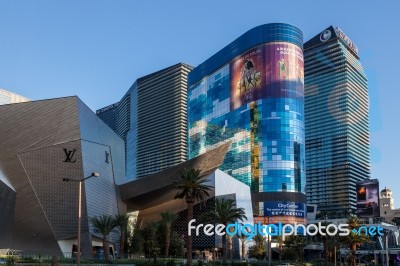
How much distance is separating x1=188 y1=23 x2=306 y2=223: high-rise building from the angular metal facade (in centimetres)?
7890

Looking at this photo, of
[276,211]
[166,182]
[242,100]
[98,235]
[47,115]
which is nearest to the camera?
[47,115]

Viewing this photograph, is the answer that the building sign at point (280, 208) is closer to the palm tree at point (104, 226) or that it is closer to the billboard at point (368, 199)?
the billboard at point (368, 199)

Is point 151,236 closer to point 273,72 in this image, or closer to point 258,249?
point 258,249

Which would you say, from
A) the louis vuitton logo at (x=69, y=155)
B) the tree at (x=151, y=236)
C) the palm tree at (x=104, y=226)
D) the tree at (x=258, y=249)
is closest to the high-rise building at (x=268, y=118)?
the tree at (x=258, y=249)

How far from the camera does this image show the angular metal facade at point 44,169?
69125mm

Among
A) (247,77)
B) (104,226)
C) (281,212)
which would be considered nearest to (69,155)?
(104,226)

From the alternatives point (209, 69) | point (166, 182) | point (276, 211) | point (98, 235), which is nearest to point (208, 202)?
point (166, 182)

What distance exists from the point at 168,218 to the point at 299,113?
79438 millimetres

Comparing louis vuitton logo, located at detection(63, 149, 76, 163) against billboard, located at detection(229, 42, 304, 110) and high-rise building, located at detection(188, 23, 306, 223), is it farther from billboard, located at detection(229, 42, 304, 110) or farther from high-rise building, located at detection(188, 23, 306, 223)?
billboard, located at detection(229, 42, 304, 110)

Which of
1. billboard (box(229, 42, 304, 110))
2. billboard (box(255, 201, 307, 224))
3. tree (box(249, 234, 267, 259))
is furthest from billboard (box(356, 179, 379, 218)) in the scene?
tree (box(249, 234, 267, 259))

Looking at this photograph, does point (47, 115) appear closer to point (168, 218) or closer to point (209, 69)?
point (168, 218)

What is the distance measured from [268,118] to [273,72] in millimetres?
13894

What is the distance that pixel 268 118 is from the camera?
148125 millimetres

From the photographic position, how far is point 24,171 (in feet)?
229
